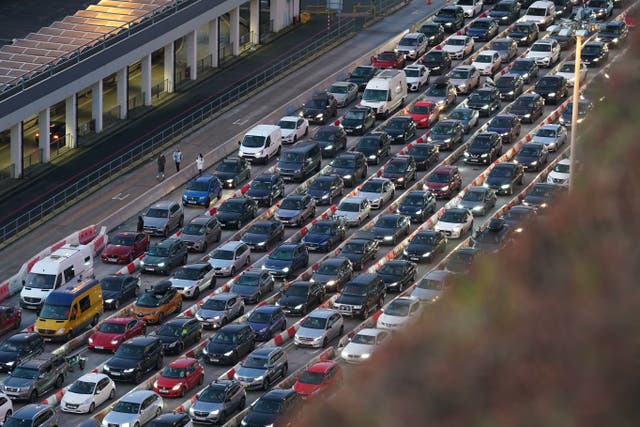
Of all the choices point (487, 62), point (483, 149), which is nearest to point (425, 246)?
point (483, 149)

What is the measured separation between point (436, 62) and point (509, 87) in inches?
235

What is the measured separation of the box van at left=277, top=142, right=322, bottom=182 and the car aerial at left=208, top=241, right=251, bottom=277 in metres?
9.61

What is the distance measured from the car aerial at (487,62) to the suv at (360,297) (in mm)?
32142

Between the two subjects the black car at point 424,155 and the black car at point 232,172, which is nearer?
the black car at point 232,172

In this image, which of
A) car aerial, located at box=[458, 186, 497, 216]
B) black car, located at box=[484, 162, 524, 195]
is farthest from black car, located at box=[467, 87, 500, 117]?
car aerial, located at box=[458, 186, 497, 216]

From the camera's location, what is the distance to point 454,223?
200 ft

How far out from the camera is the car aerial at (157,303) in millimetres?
53344

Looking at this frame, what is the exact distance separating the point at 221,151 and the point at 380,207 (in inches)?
455

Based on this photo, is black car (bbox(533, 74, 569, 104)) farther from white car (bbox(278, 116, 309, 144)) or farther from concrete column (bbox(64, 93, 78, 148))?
→ concrete column (bbox(64, 93, 78, 148))

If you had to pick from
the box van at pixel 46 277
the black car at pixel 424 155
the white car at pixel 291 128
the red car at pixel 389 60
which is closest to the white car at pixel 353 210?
the black car at pixel 424 155

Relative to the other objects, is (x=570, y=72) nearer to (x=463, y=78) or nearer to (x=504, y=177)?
(x=463, y=78)

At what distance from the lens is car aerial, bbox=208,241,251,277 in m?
57.5

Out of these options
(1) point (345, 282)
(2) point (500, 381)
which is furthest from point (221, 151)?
(2) point (500, 381)

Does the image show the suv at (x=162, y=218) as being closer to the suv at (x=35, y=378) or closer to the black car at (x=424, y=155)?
the black car at (x=424, y=155)
